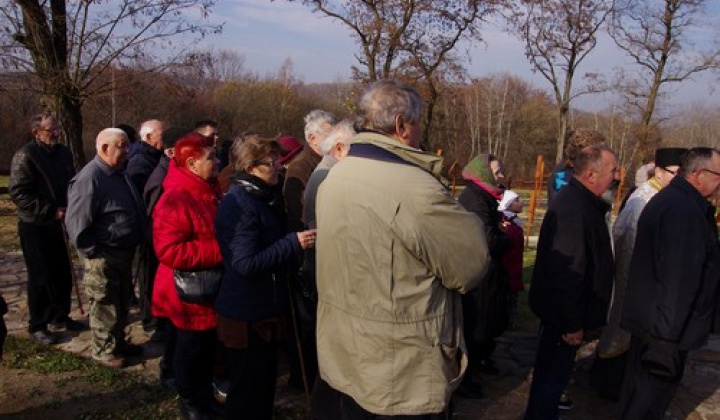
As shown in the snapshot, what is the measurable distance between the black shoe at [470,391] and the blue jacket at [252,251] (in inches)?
67.3

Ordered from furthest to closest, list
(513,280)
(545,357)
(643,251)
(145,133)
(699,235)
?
1. (145,133)
2. (513,280)
3. (545,357)
4. (643,251)
5. (699,235)

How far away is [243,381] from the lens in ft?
10.5

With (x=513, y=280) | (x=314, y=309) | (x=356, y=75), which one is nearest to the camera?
(x=314, y=309)

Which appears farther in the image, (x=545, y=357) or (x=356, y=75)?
(x=356, y=75)

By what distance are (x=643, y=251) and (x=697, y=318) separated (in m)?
0.45

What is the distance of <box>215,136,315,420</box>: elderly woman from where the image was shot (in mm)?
2996

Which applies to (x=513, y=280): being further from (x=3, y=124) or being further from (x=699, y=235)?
(x=3, y=124)

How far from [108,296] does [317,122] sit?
208 cm

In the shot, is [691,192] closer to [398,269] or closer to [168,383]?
[398,269]

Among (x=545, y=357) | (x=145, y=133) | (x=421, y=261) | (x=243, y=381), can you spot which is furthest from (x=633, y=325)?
(x=145, y=133)

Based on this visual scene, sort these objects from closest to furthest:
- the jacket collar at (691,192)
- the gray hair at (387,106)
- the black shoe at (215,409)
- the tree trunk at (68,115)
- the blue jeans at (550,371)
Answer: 1. the gray hair at (387,106)
2. the jacket collar at (691,192)
3. the blue jeans at (550,371)
4. the black shoe at (215,409)
5. the tree trunk at (68,115)

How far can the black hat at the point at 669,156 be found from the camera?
415 cm

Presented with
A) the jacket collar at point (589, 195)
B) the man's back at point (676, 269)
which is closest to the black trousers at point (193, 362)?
the jacket collar at point (589, 195)

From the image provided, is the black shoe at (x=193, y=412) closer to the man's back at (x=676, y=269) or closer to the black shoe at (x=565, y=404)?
the black shoe at (x=565, y=404)
